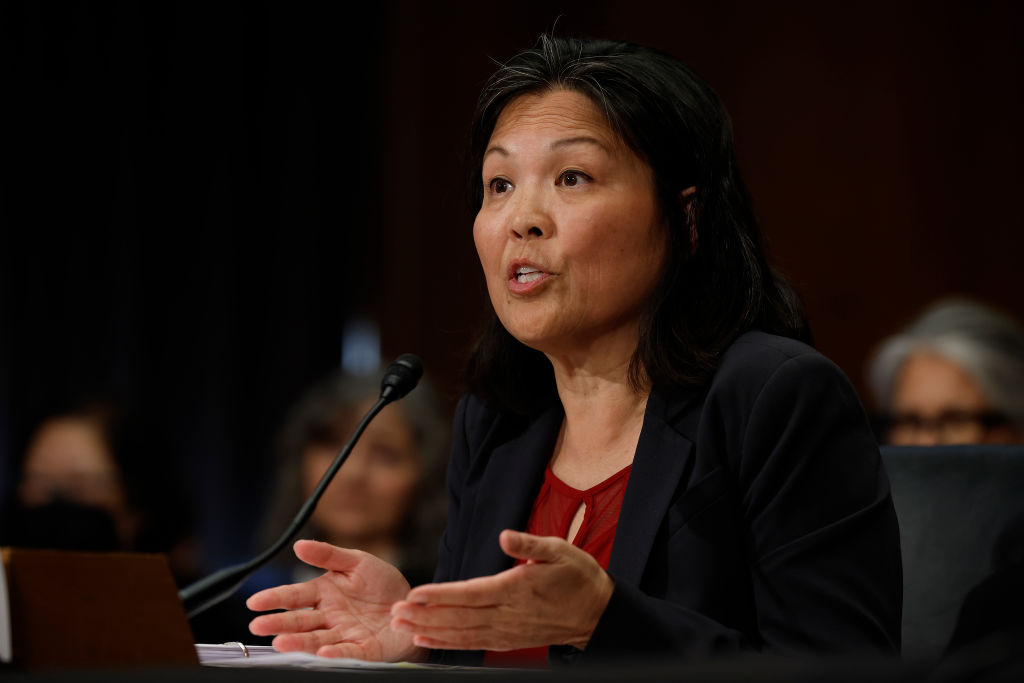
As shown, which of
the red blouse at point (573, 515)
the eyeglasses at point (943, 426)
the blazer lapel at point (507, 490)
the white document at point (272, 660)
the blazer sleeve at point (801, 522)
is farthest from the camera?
the eyeglasses at point (943, 426)

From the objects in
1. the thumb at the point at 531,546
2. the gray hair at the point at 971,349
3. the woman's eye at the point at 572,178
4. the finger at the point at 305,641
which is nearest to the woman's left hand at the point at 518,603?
the thumb at the point at 531,546

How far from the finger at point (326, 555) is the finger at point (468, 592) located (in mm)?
308

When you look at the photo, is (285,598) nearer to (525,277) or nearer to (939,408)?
(525,277)

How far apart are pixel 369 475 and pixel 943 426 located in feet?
4.82

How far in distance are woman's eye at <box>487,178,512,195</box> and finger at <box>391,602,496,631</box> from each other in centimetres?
70

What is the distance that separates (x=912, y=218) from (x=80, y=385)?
117 inches

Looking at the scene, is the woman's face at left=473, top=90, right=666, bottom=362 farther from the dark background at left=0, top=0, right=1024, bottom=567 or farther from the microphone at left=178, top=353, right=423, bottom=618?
the dark background at left=0, top=0, right=1024, bottom=567

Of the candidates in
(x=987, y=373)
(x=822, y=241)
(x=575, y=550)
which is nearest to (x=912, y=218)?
(x=822, y=241)

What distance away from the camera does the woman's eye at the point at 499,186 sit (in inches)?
62.1

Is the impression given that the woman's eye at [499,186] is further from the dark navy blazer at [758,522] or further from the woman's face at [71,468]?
the woman's face at [71,468]

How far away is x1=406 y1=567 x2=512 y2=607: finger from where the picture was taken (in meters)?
0.98

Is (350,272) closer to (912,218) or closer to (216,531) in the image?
(216,531)

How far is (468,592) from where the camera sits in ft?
3.27

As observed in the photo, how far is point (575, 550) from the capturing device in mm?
1063
